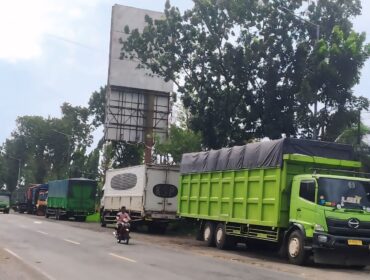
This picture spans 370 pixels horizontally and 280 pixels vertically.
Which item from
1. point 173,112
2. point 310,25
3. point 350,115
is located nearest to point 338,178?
point 350,115

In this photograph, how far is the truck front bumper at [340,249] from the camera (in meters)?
15.3

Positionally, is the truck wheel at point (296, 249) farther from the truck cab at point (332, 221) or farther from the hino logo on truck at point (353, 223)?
the hino logo on truck at point (353, 223)

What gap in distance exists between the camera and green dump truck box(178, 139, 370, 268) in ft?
51.4

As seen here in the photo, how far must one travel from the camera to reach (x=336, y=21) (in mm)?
29156

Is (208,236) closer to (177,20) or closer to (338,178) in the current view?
(338,178)

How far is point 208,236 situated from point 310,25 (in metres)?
13.0

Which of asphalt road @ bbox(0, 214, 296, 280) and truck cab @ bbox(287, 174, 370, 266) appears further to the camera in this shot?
truck cab @ bbox(287, 174, 370, 266)

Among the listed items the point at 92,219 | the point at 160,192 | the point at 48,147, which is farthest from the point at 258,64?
the point at 48,147

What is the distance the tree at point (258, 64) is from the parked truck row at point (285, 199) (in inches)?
262

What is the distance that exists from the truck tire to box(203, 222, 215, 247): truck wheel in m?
0.48

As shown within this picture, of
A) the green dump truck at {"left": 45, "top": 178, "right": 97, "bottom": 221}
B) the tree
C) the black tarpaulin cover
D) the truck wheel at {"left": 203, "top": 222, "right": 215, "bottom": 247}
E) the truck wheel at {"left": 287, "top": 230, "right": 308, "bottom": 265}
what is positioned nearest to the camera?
the truck wheel at {"left": 287, "top": 230, "right": 308, "bottom": 265}

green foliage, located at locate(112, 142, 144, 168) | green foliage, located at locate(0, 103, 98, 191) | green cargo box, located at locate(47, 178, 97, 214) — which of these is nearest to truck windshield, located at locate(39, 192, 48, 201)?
green foliage, located at locate(112, 142, 144, 168)

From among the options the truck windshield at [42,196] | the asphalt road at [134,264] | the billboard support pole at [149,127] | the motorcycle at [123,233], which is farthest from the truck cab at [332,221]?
the truck windshield at [42,196]

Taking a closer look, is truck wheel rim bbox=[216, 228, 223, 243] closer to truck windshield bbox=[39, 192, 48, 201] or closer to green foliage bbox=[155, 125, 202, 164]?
green foliage bbox=[155, 125, 202, 164]
